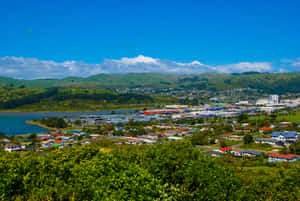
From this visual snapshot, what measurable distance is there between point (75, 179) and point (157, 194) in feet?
12.2

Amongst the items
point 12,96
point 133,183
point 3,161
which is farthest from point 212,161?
point 12,96

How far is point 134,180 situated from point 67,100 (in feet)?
→ 310

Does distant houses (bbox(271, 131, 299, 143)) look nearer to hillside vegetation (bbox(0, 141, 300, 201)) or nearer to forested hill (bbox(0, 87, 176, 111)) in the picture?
hillside vegetation (bbox(0, 141, 300, 201))

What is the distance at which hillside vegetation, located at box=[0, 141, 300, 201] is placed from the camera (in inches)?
306

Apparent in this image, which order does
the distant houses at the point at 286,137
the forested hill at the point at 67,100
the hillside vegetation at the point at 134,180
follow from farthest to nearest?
the forested hill at the point at 67,100
the distant houses at the point at 286,137
the hillside vegetation at the point at 134,180

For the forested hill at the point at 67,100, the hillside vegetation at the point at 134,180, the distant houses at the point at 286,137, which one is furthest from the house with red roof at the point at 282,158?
the forested hill at the point at 67,100

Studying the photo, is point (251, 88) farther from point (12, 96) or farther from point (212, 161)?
point (212, 161)

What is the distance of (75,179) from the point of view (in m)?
9.92

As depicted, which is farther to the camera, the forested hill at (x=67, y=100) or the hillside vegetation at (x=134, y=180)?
the forested hill at (x=67, y=100)

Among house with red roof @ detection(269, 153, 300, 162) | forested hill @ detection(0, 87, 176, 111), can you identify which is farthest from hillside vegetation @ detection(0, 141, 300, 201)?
forested hill @ detection(0, 87, 176, 111)

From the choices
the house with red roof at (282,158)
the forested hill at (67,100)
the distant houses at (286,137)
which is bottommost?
the house with red roof at (282,158)

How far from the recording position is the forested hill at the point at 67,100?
291ft

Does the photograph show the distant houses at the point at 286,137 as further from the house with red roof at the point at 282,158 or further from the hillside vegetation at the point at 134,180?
the hillside vegetation at the point at 134,180

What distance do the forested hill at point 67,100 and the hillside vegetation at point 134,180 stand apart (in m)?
78.0
